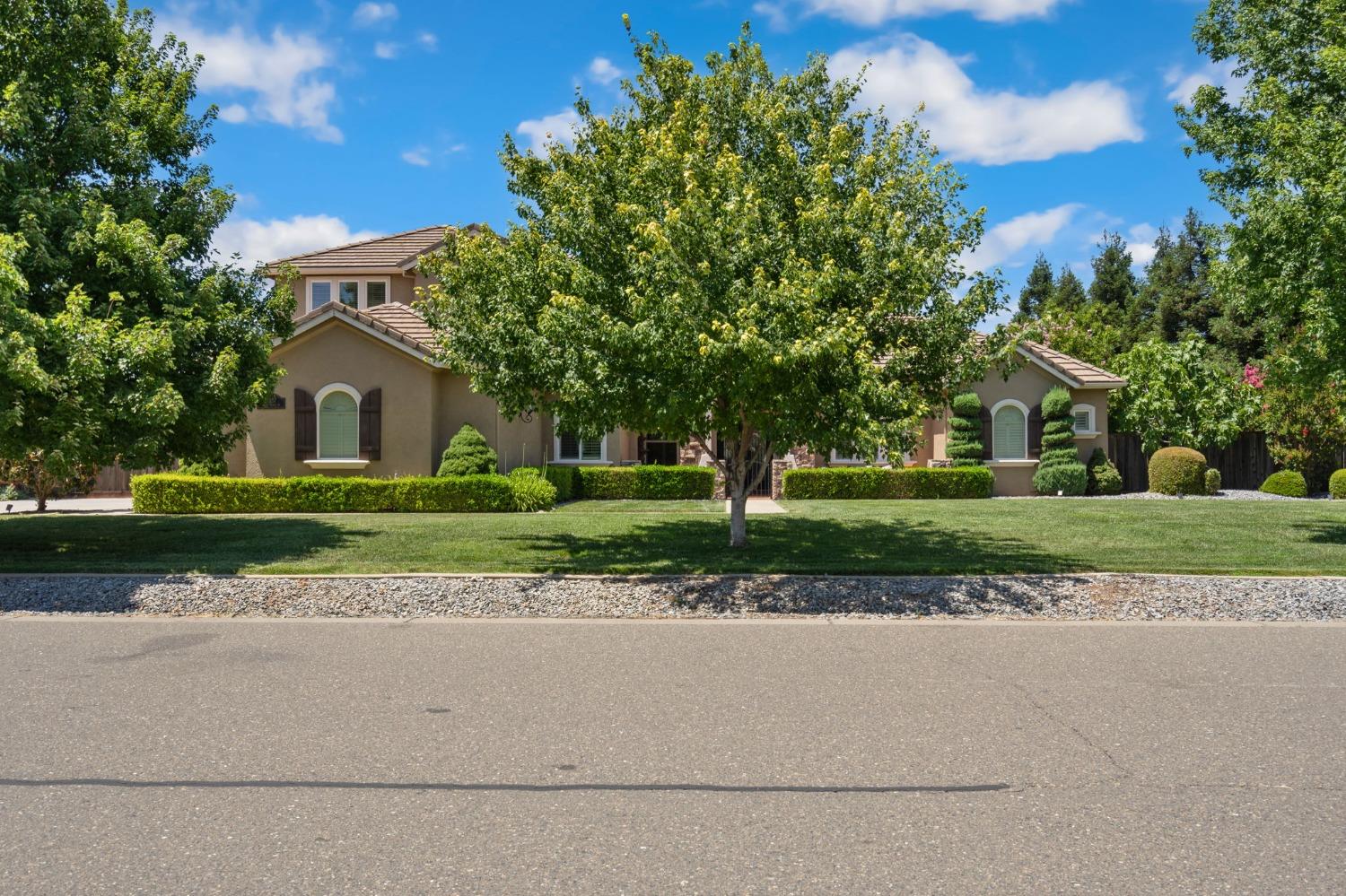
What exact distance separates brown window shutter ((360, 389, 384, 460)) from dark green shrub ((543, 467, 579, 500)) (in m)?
3.82

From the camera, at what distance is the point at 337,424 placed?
2219 cm

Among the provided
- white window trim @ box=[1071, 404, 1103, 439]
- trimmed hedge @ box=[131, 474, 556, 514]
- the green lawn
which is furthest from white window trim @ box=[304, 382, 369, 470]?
white window trim @ box=[1071, 404, 1103, 439]

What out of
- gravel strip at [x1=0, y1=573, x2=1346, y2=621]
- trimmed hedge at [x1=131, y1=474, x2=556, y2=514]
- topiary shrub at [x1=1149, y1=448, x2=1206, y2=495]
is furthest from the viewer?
topiary shrub at [x1=1149, y1=448, x2=1206, y2=495]

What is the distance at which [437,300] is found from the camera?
44.9 ft

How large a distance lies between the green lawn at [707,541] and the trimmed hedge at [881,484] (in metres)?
2.81

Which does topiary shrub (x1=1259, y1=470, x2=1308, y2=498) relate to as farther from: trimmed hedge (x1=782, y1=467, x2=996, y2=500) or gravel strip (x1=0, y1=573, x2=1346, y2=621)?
gravel strip (x1=0, y1=573, x2=1346, y2=621)

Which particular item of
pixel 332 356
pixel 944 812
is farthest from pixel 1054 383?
pixel 944 812

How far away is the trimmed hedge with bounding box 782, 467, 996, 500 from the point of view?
2283 cm

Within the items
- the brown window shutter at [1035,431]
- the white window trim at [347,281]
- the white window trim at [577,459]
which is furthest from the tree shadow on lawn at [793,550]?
the white window trim at [347,281]

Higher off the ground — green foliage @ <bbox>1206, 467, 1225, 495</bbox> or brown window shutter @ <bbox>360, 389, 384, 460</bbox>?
brown window shutter @ <bbox>360, 389, 384, 460</bbox>

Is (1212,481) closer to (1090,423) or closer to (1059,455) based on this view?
(1090,423)

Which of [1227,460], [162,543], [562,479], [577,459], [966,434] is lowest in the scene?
[162,543]

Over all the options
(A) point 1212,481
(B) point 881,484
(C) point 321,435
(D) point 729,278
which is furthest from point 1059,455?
(C) point 321,435

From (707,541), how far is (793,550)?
1571 mm
